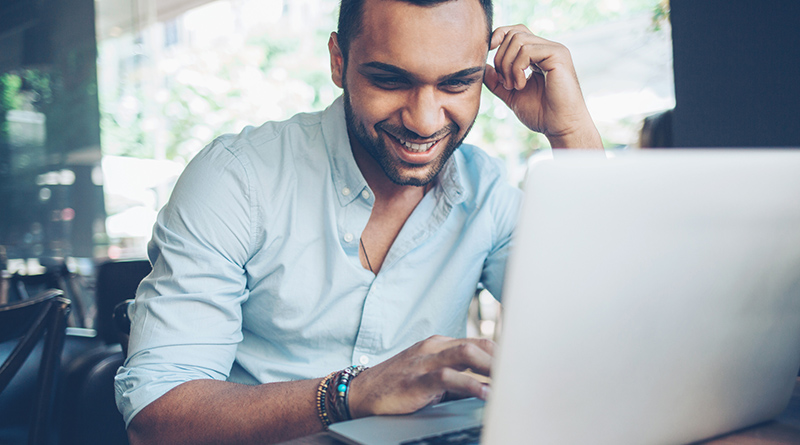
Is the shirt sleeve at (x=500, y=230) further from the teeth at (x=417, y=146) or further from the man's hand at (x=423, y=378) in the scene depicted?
the man's hand at (x=423, y=378)

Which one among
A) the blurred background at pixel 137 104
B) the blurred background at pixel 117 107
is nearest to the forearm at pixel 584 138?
the blurred background at pixel 117 107

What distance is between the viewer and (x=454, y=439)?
0.63 metres

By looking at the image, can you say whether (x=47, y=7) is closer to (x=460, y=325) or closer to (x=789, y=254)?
(x=460, y=325)

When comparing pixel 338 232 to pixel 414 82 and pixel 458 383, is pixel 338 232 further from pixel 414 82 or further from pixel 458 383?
pixel 458 383

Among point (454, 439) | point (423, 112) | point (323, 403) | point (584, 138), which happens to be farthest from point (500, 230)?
point (454, 439)

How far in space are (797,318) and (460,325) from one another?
0.80m

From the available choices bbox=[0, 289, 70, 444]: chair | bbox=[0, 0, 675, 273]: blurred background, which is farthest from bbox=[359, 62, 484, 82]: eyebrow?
bbox=[0, 0, 675, 273]: blurred background

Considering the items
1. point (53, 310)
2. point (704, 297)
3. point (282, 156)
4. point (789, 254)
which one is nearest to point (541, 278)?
point (704, 297)

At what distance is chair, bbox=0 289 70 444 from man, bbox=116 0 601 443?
2.01 feet

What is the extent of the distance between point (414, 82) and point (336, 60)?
12.9 inches

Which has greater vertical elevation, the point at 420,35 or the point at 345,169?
the point at 420,35

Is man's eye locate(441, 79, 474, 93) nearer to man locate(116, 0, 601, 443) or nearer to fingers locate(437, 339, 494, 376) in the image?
man locate(116, 0, 601, 443)

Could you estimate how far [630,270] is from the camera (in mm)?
466

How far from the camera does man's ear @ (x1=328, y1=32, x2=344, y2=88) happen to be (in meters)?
1.36
